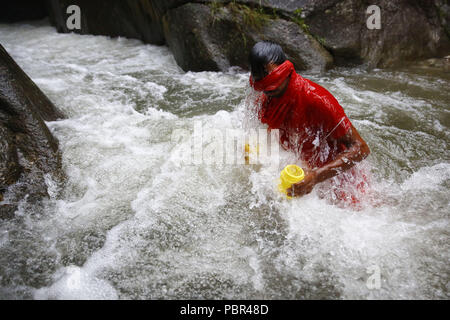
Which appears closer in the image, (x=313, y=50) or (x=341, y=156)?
(x=341, y=156)

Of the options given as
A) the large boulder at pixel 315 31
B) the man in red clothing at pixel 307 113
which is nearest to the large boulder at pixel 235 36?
the large boulder at pixel 315 31

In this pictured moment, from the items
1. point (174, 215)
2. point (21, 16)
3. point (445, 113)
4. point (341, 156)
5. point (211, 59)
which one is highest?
point (21, 16)

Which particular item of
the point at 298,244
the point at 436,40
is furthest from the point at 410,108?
the point at 298,244

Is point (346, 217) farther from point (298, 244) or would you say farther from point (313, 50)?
point (313, 50)

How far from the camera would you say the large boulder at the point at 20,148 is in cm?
238

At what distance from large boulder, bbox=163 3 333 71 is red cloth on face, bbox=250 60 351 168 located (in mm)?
3006

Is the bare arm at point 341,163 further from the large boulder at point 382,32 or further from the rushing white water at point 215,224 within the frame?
the large boulder at point 382,32

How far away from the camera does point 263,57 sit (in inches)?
73.6

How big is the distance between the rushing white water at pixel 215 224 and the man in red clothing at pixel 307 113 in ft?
1.59

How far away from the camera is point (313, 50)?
493 centimetres

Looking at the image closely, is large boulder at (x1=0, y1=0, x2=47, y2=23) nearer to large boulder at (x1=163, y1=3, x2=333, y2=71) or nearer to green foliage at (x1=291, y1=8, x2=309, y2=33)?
large boulder at (x1=163, y1=3, x2=333, y2=71)

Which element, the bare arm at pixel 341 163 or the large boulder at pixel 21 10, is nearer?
the bare arm at pixel 341 163

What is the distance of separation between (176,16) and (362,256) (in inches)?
195

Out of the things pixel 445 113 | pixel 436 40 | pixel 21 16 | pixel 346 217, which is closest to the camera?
pixel 346 217
